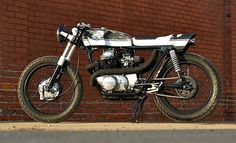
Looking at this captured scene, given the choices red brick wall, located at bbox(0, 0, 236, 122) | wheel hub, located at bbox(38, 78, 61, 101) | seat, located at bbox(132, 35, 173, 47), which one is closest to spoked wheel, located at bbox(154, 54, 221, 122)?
seat, located at bbox(132, 35, 173, 47)

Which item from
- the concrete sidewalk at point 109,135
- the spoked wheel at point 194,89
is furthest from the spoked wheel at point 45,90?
the concrete sidewalk at point 109,135

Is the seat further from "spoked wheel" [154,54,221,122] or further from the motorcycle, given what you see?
"spoked wheel" [154,54,221,122]

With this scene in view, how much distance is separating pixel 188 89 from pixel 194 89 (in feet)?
0.22

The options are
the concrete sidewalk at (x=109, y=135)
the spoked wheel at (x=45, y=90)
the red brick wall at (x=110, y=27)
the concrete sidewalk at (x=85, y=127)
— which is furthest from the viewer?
the red brick wall at (x=110, y=27)

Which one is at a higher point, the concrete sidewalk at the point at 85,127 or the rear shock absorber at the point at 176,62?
the rear shock absorber at the point at 176,62

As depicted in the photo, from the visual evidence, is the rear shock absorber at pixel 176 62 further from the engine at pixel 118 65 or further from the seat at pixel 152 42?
the engine at pixel 118 65

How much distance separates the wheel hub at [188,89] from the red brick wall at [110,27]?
205 centimetres

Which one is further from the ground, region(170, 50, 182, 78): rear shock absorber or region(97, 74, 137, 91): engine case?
region(170, 50, 182, 78): rear shock absorber

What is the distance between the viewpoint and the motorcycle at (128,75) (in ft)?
17.1

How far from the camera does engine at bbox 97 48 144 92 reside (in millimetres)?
5207

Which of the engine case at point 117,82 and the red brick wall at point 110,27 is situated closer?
the engine case at point 117,82

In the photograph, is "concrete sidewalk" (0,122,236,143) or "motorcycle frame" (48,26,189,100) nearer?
"concrete sidewalk" (0,122,236,143)

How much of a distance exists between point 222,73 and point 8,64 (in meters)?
4.13

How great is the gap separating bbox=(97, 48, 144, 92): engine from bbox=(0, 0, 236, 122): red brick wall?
150 cm
